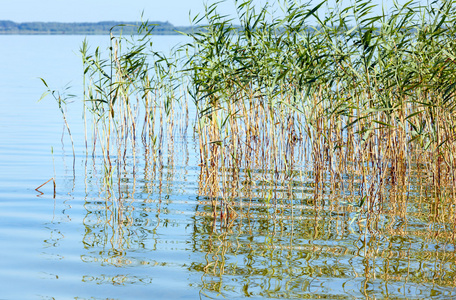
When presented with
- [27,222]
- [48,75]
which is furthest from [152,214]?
[48,75]

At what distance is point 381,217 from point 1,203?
479cm

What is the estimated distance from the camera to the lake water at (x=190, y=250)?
475cm

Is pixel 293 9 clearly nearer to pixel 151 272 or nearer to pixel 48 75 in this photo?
pixel 151 272

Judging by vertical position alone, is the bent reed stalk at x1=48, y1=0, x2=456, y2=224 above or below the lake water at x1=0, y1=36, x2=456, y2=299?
above

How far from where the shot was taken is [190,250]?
575 centimetres

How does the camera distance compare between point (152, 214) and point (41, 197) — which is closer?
point (152, 214)

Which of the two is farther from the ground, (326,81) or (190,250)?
(326,81)

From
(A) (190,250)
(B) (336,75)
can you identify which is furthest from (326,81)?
(A) (190,250)

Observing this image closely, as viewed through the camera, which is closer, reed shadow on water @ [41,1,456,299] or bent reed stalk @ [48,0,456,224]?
reed shadow on water @ [41,1,456,299]

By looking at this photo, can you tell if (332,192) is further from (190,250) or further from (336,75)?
(190,250)

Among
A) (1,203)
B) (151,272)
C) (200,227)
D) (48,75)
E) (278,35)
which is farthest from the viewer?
(48,75)

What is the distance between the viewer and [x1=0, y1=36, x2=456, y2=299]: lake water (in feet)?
15.6

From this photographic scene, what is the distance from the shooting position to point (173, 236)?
6.25 m

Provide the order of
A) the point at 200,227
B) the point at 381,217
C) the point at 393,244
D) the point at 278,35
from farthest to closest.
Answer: the point at 278,35, the point at 381,217, the point at 200,227, the point at 393,244
